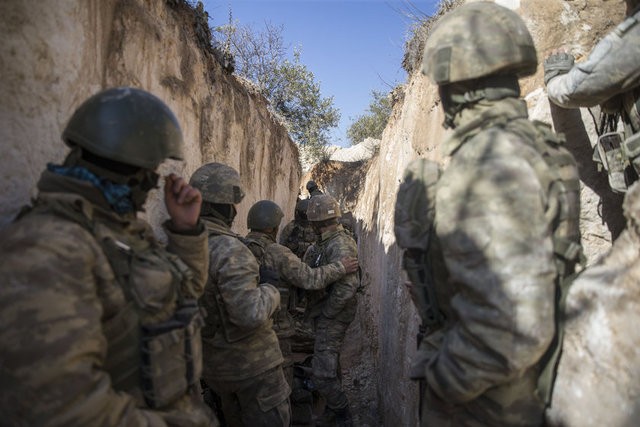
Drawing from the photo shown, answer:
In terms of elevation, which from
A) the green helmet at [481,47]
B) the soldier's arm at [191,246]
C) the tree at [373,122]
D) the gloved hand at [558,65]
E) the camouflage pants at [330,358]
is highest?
the tree at [373,122]

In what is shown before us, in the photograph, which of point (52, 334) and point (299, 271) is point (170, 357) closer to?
point (52, 334)

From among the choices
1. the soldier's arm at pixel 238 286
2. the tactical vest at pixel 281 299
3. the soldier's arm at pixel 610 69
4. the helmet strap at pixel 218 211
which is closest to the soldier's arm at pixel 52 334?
the soldier's arm at pixel 238 286

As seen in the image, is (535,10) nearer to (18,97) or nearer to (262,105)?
(18,97)

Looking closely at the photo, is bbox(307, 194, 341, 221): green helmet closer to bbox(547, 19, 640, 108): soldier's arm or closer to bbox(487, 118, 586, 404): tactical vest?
bbox(547, 19, 640, 108): soldier's arm

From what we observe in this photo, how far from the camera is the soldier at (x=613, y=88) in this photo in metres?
2.10

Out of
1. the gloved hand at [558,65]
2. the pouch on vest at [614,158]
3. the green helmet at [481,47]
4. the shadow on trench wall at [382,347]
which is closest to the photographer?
the green helmet at [481,47]

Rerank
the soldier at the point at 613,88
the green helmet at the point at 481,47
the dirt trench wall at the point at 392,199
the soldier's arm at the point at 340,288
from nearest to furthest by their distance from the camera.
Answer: the green helmet at the point at 481,47, the soldier at the point at 613,88, the dirt trench wall at the point at 392,199, the soldier's arm at the point at 340,288

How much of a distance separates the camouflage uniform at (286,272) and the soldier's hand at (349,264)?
9 centimetres

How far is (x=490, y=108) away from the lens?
1.87m

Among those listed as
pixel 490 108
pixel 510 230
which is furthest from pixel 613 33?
pixel 510 230

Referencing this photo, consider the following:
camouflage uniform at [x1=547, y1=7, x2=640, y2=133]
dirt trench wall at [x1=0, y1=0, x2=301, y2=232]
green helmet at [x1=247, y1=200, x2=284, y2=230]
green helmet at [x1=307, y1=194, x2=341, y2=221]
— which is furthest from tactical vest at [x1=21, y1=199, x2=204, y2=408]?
green helmet at [x1=307, y1=194, x2=341, y2=221]

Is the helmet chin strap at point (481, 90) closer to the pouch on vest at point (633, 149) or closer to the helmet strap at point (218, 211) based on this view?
the pouch on vest at point (633, 149)

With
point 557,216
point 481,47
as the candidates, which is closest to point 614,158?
point 557,216

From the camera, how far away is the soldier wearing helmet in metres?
4.21
